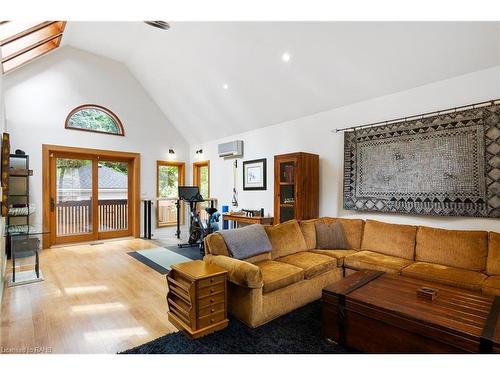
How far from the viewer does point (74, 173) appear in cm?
598

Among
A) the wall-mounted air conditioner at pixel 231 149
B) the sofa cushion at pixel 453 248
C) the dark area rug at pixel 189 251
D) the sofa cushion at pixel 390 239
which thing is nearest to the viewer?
the sofa cushion at pixel 453 248

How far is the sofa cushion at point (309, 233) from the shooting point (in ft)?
12.1

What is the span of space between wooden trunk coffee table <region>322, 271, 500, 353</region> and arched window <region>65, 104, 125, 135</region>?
605cm

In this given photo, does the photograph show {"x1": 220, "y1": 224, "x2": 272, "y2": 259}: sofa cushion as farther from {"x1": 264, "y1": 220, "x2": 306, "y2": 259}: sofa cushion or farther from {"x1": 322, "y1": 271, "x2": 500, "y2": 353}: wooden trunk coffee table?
{"x1": 322, "y1": 271, "x2": 500, "y2": 353}: wooden trunk coffee table

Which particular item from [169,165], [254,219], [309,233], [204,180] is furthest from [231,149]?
[309,233]

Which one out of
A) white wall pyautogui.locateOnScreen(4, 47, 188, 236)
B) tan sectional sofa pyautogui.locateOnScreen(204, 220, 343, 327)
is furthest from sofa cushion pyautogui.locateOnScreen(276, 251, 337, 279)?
white wall pyautogui.locateOnScreen(4, 47, 188, 236)

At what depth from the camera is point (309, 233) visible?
374 cm

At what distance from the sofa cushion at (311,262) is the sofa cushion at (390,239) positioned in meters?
0.68

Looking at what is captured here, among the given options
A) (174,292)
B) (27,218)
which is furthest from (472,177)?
(27,218)

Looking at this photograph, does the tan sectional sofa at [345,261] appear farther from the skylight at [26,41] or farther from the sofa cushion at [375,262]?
the skylight at [26,41]

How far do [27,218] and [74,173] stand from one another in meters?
1.31

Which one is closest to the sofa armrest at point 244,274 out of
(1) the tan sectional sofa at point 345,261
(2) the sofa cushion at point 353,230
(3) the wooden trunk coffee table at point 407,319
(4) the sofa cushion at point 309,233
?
(1) the tan sectional sofa at point 345,261

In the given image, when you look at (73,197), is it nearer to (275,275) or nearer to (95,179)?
(95,179)

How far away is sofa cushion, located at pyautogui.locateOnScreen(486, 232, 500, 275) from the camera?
263 cm
